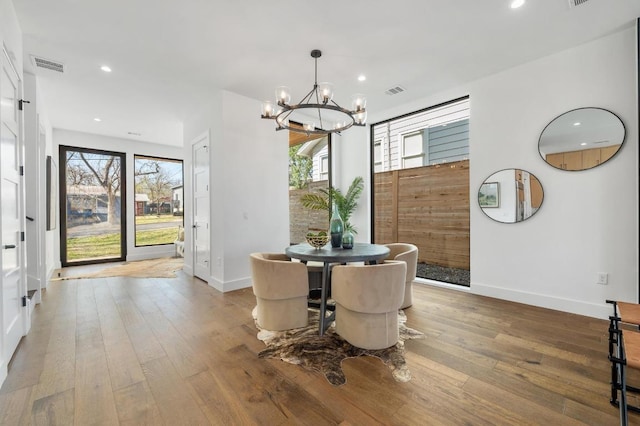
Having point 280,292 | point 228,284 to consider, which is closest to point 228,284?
point 228,284

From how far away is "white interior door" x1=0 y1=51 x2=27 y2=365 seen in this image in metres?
2.09

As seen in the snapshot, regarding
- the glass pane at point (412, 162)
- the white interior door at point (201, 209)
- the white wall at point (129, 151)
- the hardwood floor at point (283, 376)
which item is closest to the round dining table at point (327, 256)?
the hardwood floor at point (283, 376)

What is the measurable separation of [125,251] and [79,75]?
4288 millimetres

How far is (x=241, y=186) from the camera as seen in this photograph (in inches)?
168

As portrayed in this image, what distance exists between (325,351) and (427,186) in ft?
11.8

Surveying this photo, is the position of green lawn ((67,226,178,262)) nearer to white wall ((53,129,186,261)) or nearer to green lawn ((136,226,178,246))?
green lawn ((136,226,178,246))

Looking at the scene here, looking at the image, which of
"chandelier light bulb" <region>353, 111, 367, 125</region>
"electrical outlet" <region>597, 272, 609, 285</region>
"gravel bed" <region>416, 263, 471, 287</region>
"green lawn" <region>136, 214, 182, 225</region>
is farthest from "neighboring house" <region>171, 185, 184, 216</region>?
"electrical outlet" <region>597, 272, 609, 285</region>

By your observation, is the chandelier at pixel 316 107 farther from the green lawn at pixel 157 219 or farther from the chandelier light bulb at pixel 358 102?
the green lawn at pixel 157 219

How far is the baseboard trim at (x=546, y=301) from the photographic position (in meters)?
2.98

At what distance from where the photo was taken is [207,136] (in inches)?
176

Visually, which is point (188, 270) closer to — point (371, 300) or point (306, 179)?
point (306, 179)

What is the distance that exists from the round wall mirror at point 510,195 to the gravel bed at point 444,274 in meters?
1.18

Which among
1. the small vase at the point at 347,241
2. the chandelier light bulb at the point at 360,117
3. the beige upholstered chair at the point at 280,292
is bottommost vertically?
the beige upholstered chair at the point at 280,292

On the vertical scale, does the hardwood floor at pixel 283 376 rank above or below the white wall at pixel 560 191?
below
